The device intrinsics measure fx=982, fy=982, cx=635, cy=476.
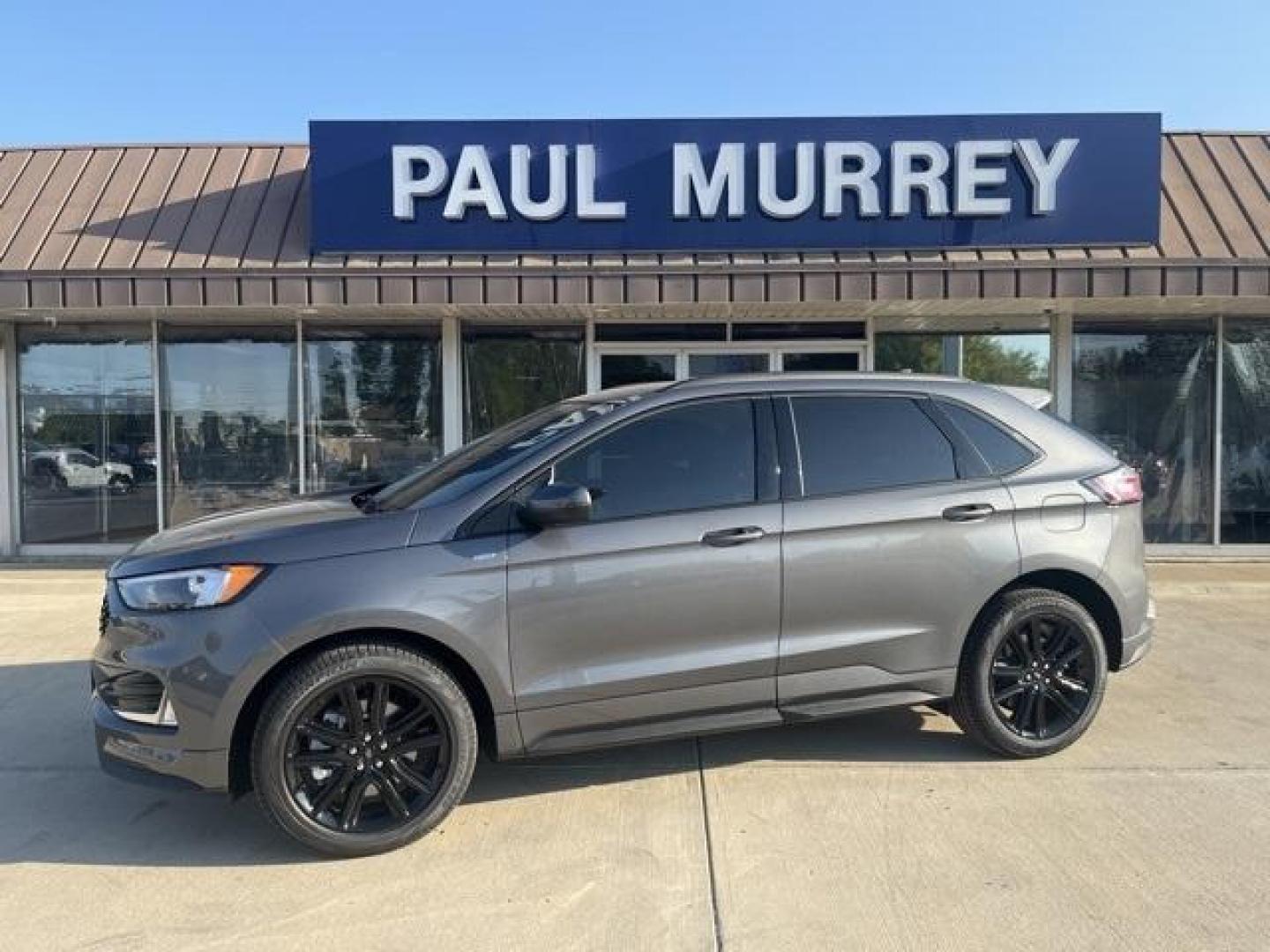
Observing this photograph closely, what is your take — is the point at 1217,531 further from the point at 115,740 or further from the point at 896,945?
the point at 115,740

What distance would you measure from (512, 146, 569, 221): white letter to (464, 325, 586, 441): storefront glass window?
5.44 ft

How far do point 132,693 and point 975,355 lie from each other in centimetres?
874

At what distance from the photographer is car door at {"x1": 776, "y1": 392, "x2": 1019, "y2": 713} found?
410cm

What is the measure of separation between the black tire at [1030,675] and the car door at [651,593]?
3.27ft

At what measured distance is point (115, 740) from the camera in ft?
12.2

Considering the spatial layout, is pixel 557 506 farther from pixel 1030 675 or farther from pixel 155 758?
pixel 1030 675

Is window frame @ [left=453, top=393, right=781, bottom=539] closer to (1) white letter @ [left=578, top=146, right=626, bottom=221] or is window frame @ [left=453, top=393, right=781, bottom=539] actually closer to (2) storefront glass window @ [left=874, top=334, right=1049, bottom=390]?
(1) white letter @ [left=578, top=146, right=626, bottom=221]

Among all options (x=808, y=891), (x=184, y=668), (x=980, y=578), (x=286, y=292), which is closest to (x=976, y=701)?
(x=980, y=578)

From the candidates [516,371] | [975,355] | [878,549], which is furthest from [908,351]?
[878,549]

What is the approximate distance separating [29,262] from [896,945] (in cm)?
909

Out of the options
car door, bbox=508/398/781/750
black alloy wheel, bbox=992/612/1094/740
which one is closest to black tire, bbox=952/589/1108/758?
black alloy wheel, bbox=992/612/1094/740

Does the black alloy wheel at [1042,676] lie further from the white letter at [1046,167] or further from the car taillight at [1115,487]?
the white letter at [1046,167]

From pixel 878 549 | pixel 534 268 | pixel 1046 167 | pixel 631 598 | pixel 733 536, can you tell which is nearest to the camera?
pixel 631 598

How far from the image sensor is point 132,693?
12.1 feet
